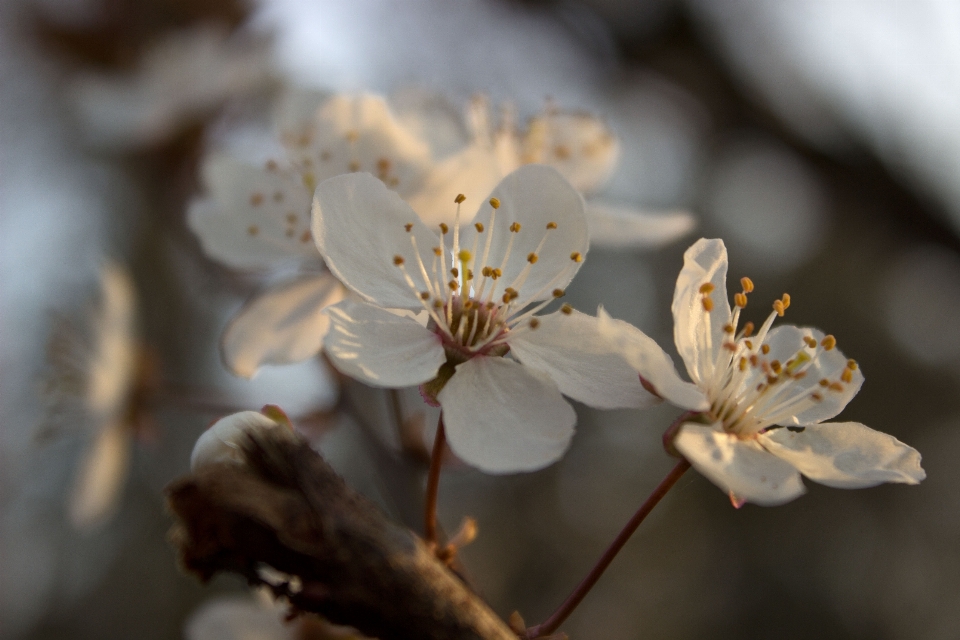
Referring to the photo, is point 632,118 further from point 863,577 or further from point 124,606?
point 124,606

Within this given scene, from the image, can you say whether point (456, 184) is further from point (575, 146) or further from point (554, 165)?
point (575, 146)

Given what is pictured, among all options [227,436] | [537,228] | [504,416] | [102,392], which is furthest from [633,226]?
[102,392]

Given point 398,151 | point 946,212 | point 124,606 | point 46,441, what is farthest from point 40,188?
point 946,212

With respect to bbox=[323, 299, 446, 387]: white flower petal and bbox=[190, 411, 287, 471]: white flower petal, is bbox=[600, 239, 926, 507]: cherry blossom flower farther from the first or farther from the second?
bbox=[190, 411, 287, 471]: white flower petal

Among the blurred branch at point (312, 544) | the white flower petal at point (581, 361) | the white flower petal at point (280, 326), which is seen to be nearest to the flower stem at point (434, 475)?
the white flower petal at point (581, 361)

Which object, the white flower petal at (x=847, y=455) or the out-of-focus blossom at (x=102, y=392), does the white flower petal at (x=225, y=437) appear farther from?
the out-of-focus blossom at (x=102, y=392)

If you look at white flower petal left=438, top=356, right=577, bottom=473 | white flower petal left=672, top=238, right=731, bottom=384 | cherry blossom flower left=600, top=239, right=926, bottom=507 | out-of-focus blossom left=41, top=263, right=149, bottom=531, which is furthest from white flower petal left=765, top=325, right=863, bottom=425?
out-of-focus blossom left=41, top=263, right=149, bottom=531
